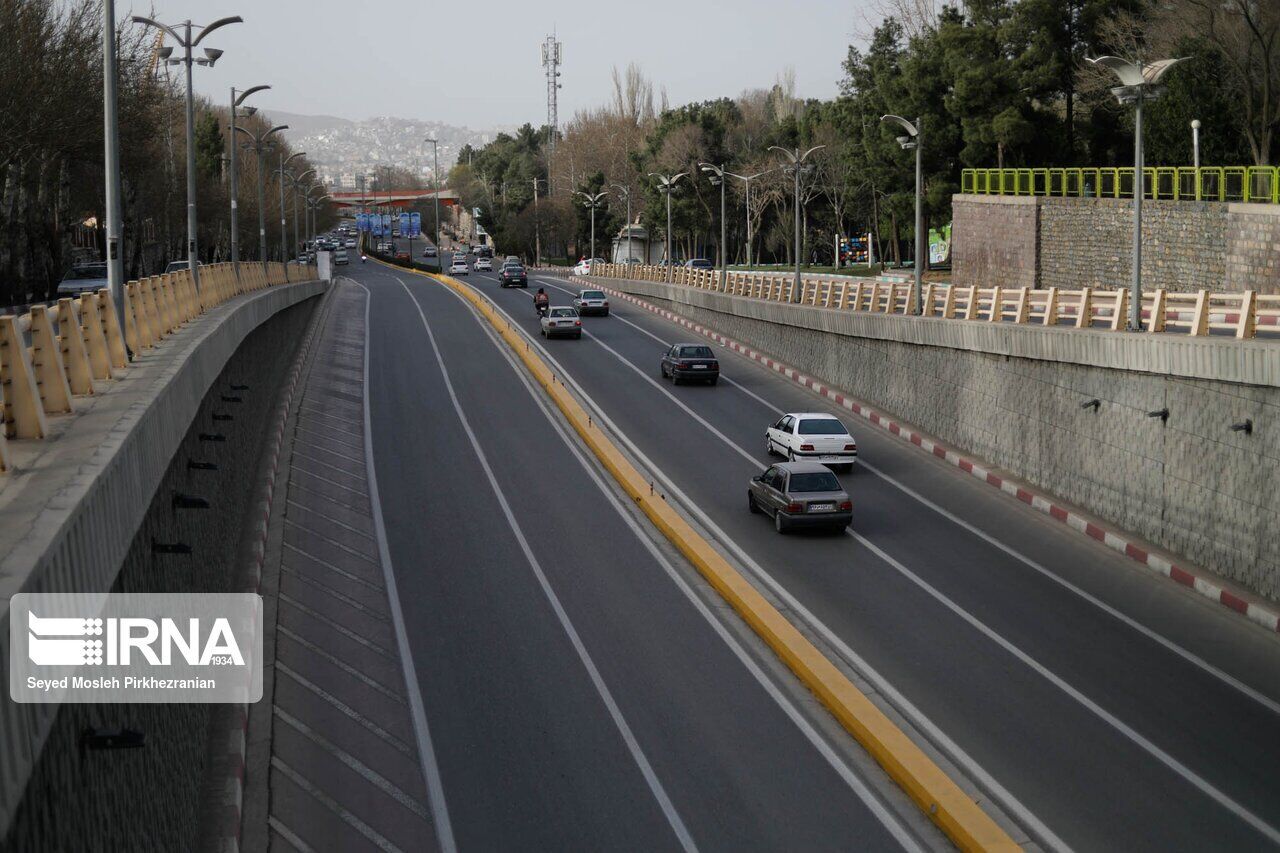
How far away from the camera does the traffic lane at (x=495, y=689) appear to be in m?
15.1

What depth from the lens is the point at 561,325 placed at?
56625 millimetres

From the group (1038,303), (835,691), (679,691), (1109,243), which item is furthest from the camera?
(1109,243)

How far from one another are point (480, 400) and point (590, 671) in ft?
76.5

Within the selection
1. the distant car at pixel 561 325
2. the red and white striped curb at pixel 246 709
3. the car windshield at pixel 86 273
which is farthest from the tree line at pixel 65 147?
the distant car at pixel 561 325

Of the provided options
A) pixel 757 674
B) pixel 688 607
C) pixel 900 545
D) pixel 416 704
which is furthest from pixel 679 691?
pixel 900 545

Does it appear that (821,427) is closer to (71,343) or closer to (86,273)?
(71,343)

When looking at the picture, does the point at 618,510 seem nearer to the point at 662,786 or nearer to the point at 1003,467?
the point at 1003,467

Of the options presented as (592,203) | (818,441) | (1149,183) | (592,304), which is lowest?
(818,441)

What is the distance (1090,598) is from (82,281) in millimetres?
→ 35219

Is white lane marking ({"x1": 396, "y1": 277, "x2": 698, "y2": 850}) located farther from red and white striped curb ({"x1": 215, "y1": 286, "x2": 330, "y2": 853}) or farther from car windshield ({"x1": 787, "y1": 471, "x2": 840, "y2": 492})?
car windshield ({"x1": 787, "y1": 471, "x2": 840, "y2": 492})

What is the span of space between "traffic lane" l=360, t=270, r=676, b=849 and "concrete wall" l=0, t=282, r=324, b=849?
3.26 metres

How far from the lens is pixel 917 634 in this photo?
21.0 meters

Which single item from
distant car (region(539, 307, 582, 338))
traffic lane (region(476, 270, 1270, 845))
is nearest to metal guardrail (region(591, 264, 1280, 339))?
traffic lane (region(476, 270, 1270, 845))

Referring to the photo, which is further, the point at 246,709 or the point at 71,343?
the point at 246,709
